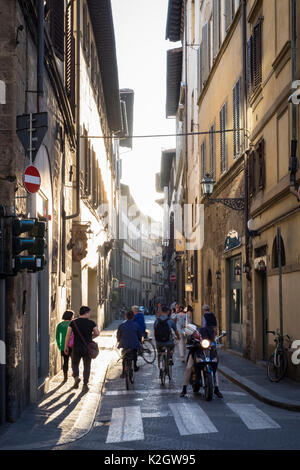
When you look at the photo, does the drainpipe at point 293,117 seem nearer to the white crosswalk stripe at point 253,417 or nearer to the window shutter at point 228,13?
the white crosswalk stripe at point 253,417

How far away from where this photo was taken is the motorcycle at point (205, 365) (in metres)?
12.0

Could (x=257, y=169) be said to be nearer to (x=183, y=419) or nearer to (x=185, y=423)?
(x=183, y=419)

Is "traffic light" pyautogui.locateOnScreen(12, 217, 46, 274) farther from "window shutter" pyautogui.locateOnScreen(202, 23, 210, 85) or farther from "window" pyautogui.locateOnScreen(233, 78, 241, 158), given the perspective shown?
"window shutter" pyautogui.locateOnScreen(202, 23, 210, 85)

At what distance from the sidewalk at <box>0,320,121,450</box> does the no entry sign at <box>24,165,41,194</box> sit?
3.15 metres

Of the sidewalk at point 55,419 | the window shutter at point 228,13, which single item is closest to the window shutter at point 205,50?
the window shutter at point 228,13

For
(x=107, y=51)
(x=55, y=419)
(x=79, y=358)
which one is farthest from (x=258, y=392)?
(x=107, y=51)

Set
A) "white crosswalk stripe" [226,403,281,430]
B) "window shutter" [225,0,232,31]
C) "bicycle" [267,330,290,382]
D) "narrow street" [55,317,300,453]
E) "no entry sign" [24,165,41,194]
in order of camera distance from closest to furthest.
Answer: "narrow street" [55,317,300,453], "white crosswalk stripe" [226,403,281,430], "no entry sign" [24,165,41,194], "bicycle" [267,330,290,382], "window shutter" [225,0,232,31]

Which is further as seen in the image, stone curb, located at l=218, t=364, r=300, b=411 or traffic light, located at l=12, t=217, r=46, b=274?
stone curb, located at l=218, t=364, r=300, b=411

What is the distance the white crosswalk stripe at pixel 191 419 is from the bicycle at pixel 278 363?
2834 mm

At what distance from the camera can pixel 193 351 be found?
41.7 feet

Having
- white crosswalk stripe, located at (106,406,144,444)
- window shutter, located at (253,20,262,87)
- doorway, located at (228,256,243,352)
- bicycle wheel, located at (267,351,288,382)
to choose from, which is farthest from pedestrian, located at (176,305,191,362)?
white crosswalk stripe, located at (106,406,144,444)

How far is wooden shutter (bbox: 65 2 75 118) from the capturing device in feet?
61.0

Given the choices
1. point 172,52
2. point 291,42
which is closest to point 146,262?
point 172,52

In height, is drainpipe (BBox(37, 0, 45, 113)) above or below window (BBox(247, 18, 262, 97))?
below
